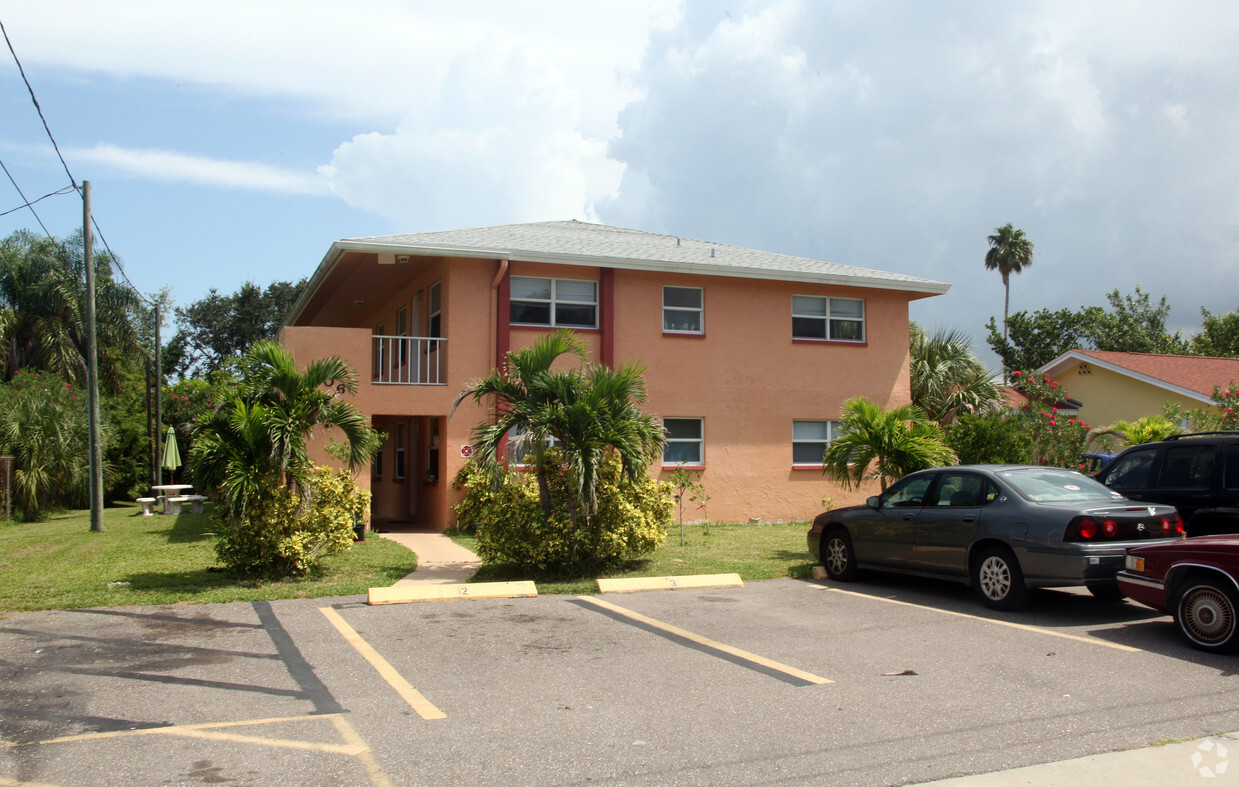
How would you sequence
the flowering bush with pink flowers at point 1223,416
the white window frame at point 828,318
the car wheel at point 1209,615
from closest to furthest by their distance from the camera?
1. the car wheel at point 1209,615
2. the flowering bush with pink flowers at point 1223,416
3. the white window frame at point 828,318

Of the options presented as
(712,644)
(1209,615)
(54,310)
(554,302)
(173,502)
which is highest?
(54,310)

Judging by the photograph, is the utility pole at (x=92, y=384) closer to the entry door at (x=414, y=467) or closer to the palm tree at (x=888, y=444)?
the entry door at (x=414, y=467)

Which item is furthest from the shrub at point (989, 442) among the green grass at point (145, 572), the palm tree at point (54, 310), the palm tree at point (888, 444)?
the palm tree at point (54, 310)

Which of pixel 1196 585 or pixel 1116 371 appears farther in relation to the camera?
pixel 1116 371

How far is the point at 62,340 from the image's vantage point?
32625mm

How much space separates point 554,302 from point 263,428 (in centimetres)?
806

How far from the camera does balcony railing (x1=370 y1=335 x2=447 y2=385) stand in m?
16.7

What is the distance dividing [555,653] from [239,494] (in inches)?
186

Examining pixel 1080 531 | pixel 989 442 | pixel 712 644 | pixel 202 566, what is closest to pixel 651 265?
pixel 989 442

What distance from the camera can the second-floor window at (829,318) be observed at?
64.6 ft

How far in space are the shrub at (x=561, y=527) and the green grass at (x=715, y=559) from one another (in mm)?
283

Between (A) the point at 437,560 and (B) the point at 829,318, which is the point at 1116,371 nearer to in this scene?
(B) the point at 829,318

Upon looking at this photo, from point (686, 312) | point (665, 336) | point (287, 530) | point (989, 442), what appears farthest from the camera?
point (686, 312)

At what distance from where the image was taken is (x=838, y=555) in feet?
37.1
